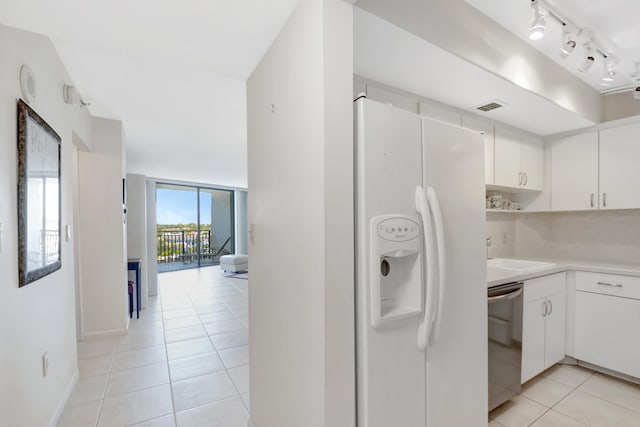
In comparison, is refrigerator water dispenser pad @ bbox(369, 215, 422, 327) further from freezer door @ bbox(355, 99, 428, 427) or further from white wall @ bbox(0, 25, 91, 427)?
white wall @ bbox(0, 25, 91, 427)

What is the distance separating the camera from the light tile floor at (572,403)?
1952 millimetres

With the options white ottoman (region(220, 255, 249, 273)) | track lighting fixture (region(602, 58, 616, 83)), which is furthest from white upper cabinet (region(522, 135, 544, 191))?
white ottoman (region(220, 255, 249, 273))

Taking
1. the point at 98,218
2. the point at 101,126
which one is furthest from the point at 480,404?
the point at 101,126

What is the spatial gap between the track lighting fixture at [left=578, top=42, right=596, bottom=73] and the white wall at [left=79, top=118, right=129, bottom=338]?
413 cm

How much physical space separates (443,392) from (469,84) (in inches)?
70.2

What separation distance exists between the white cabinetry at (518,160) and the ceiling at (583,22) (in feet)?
2.21

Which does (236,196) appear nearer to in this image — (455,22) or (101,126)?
(101,126)

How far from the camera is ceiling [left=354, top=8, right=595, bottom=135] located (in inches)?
57.0

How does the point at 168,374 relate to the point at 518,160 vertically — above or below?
below

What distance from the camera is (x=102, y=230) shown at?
3.28 m

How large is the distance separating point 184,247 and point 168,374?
661 centimetres

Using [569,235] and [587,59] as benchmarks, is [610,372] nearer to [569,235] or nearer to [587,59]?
[569,235]

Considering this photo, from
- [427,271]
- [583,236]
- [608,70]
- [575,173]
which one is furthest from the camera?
[583,236]

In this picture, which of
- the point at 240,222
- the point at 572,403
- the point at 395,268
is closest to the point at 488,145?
the point at 395,268
